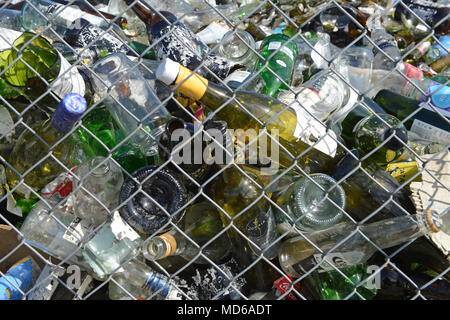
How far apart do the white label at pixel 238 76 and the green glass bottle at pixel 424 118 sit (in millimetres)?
680

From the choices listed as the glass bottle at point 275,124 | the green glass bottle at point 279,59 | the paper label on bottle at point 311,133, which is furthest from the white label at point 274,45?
the paper label on bottle at point 311,133

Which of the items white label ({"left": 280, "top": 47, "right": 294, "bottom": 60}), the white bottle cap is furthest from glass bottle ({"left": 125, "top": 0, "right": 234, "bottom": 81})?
the white bottle cap

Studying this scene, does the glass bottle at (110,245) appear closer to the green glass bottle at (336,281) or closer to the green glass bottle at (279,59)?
the green glass bottle at (336,281)

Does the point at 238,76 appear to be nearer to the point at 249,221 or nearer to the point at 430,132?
the point at 249,221

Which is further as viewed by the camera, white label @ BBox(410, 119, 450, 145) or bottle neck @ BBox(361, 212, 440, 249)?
white label @ BBox(410, 119, 450, 145)

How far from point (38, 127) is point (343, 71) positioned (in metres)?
1.40

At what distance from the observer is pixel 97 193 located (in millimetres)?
1624

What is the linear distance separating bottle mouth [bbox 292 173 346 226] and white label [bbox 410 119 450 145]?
24.7 inches

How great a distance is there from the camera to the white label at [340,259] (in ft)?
4.90

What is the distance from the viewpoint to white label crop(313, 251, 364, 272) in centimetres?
149

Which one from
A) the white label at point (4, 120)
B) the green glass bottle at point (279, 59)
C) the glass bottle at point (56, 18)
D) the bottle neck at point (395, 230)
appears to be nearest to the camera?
the bottle neck at point (395, 230)

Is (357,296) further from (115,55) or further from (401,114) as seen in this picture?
(115,55)

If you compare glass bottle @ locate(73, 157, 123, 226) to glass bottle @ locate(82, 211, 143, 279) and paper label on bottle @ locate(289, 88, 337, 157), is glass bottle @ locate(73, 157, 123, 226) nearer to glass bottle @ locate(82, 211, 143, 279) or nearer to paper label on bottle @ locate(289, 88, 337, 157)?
glass bottle @ locate(82, 211, 143, 279)

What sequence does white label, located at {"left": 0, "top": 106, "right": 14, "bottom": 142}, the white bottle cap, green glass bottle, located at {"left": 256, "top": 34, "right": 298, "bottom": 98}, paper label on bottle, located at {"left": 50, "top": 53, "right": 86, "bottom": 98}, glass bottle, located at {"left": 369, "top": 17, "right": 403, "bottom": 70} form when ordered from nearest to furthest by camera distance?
the white bottle cap → paper label on bottle, located at {"left": 50, "top": 53, "right": 86, "bottom": 98} → white label, located at {"left": 0, "top": 106, "right": 14, "bottom": 142} → green glass bottle, located at {"left": 256, "top": 34, "right": 298, "bottom": 98} → glass bottle, located at {"left": 369, "top": 17, "right": 403, "bottom": 70}
